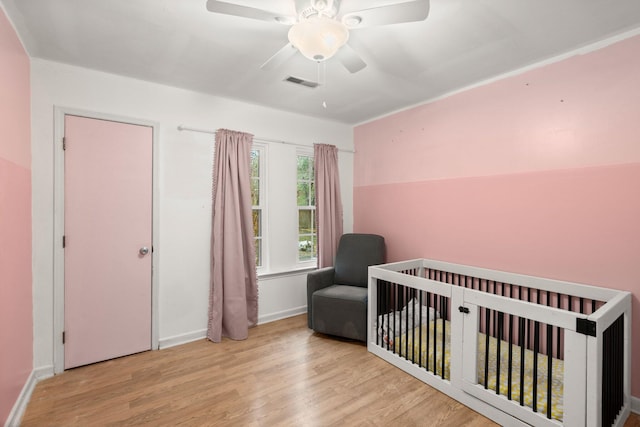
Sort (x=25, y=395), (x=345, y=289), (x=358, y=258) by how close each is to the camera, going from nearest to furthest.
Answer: (x=25, y=395) → (x=345, y=289) → (x=358, y=258)

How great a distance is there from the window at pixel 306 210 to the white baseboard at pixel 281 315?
2.06ft

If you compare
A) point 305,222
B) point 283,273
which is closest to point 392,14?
point 305,222

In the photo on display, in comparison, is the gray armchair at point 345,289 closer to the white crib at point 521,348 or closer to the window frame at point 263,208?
the white crib at point 521,348

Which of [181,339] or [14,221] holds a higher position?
[14,221]

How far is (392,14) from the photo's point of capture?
1.44 meters

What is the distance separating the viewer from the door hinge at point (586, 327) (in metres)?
1.48

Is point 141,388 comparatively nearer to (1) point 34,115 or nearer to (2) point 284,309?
(2) point 284,309

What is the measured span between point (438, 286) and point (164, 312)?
2.49 meters

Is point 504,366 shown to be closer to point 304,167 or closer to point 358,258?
point 358,258

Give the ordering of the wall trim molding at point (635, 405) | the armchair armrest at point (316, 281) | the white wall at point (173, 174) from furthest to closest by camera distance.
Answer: the armchair armrest at point (316, 281) → the white wall at point (173, 174) → the wall trim molding at point (635, 405)

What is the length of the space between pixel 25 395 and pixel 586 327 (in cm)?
345

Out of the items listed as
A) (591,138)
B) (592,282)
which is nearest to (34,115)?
(591,138)

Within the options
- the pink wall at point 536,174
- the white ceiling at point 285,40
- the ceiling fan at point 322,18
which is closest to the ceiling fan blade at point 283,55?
the ceiling fan at point 322,18

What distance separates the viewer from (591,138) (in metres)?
2.14
